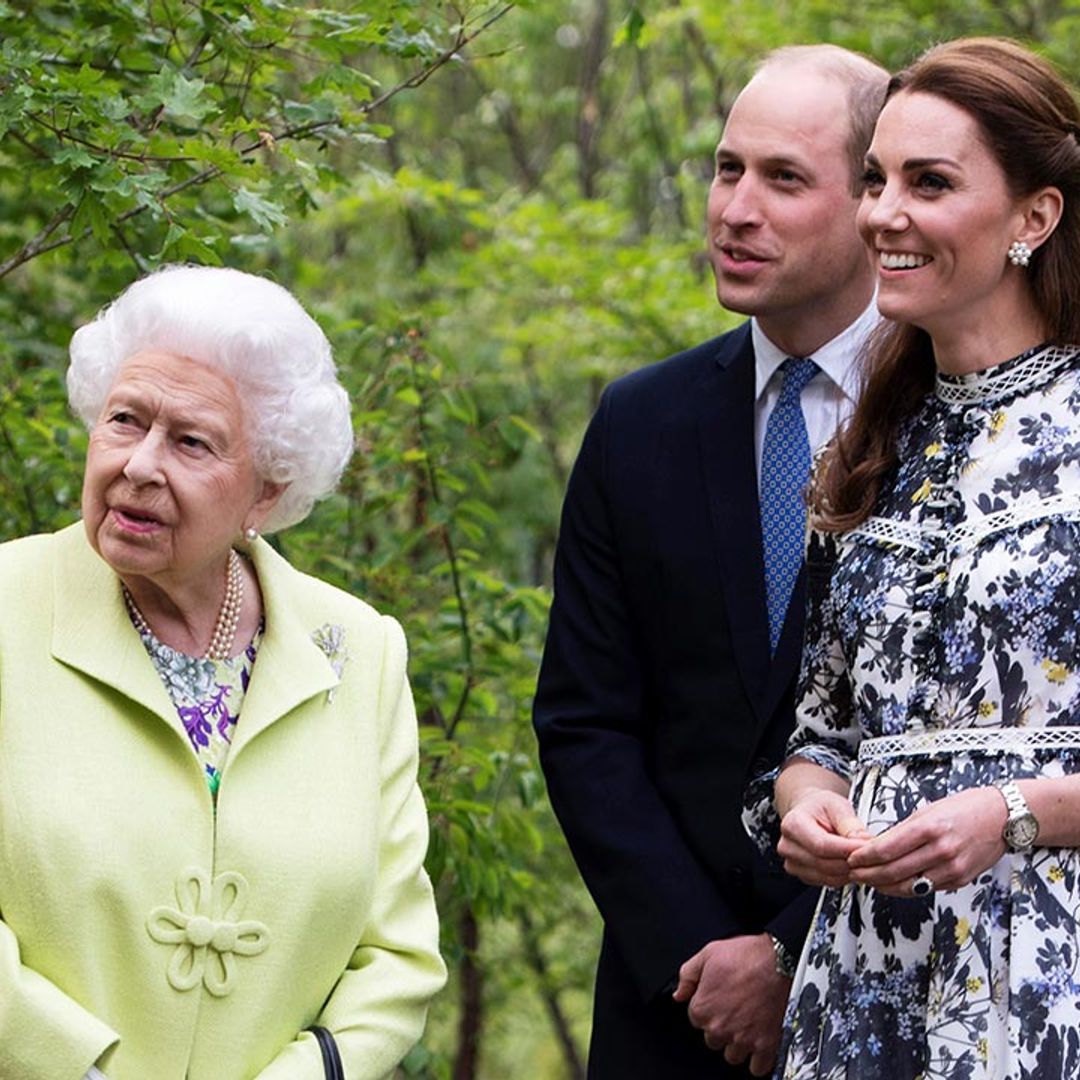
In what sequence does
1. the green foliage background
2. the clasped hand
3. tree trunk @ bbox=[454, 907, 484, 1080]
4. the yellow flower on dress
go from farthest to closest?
tree trunk @ bbox=[454, 907, 484, 1080]
the green foliage background
the yellow flower on dress
the clasped hand

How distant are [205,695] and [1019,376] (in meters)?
1.33

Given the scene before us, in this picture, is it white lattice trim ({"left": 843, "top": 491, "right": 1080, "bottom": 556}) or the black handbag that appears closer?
white lattice trim ({"left": 843, "top": 491, "right": 1080, "bottom": 556})

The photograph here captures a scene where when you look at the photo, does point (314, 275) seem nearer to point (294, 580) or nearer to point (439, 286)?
point (439, 286)

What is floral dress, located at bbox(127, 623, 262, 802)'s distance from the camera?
307 centimetres

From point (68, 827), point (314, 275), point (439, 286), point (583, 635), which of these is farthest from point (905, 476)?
point (439, 286)

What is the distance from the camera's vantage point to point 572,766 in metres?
3.73

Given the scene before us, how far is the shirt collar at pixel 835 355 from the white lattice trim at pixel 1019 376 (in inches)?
24.2

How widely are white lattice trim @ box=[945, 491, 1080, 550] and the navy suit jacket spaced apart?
2.06 ft

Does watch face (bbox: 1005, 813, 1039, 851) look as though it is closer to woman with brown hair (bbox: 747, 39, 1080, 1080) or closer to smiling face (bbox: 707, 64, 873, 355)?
woman with brown hair (bbox: 747, 39, 1080, 1080)

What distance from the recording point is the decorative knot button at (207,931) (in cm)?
294

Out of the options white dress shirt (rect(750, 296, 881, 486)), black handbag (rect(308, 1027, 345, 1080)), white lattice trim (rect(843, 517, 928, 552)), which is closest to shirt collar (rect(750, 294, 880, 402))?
white dress shirt (rect(750, 296, 881, 486))

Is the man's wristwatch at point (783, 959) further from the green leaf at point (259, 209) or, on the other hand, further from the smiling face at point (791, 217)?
the green leaf at point (259, 209)

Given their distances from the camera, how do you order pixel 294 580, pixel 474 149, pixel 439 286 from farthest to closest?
pixel 474 149
pixel 439 286
pixel 294 580

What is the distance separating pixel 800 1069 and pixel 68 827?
1.15 meters
